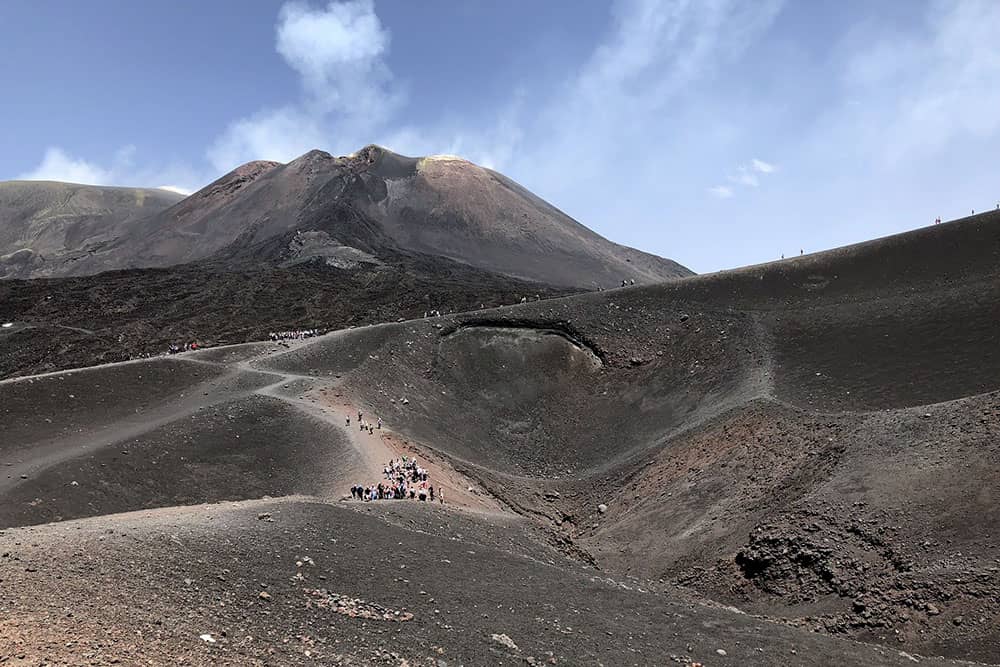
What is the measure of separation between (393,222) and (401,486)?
245 ft

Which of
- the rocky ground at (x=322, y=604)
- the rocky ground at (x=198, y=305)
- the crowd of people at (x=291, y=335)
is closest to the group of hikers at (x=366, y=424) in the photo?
the rocky ground at (x=322, y=604)

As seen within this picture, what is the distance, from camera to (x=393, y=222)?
290 ft

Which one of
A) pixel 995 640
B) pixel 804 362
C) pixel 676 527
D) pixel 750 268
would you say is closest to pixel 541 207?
pixel 750 268

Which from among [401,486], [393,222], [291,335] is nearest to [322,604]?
[401,486]

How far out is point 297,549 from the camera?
10.3 m

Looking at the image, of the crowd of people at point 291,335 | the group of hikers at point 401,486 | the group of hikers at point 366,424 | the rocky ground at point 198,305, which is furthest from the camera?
the rocky ground at point 198,305

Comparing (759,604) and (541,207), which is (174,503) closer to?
(759,604)

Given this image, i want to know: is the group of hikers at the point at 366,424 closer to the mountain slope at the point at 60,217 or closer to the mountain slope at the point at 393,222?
the mountain slope at the point at 393,222

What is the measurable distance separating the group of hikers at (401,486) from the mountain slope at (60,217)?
95.5 metres

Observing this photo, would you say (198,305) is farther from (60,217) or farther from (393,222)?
(60,217)

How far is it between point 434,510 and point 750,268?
73.6 feet

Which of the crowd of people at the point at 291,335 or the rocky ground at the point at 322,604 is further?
the crowd of people at the point at 291,335

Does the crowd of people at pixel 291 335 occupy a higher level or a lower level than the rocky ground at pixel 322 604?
higher

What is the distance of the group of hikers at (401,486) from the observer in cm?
1652
